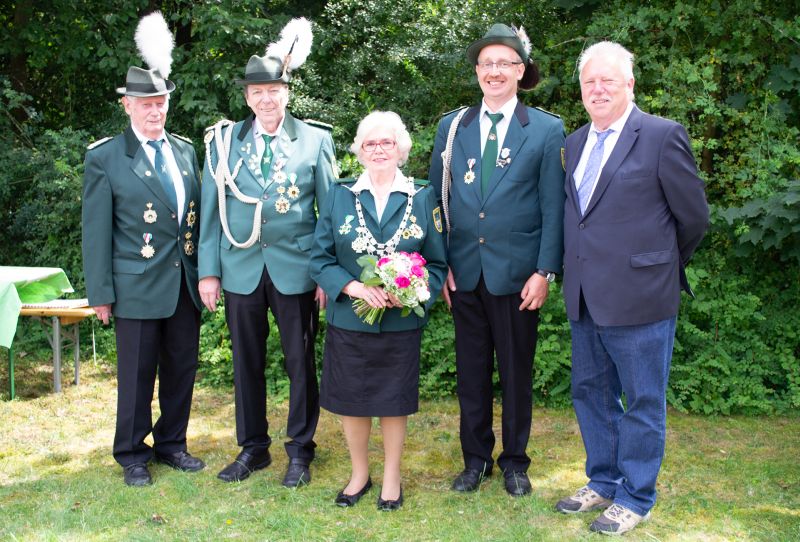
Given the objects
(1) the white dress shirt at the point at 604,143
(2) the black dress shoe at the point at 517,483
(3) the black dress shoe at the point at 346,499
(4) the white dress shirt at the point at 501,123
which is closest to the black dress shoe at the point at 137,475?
(3) the black dress shoe at the point at 346,499

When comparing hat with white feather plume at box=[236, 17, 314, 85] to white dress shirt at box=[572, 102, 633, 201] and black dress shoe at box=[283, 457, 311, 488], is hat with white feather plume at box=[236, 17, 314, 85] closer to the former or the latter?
white dress shirt at box=[572, 102, 633, 201]

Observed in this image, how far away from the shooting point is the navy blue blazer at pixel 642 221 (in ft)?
11.1

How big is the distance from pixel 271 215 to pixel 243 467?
4.51 feet

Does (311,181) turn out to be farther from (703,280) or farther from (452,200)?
(703,280)

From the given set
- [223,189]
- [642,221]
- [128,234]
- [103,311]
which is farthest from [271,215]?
[642,221]

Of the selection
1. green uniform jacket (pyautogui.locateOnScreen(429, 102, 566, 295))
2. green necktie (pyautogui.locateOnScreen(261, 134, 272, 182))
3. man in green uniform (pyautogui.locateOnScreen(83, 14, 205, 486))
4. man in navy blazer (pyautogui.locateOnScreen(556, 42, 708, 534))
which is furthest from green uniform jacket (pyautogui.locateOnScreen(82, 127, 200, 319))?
man in navy blazer (pyautogui.locateOnScreen(556, 42, 708, 534))

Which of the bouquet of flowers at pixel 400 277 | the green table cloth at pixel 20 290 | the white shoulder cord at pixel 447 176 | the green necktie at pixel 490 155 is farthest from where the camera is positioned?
the green table cloth at pixel 20 290

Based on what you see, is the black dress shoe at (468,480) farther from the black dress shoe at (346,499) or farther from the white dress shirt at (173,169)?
the white dress shirt at (173,169)

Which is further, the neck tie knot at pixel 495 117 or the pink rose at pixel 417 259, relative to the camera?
the neck tie knot at pixel 495 117

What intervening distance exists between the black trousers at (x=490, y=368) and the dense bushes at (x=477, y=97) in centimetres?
159

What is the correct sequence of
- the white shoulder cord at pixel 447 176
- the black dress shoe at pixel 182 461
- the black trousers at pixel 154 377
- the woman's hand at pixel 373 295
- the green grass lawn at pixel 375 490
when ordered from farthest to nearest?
the black dress shoe at pixel 182 461 → the black trousers at pixel 154 377 → the white shoulder cord at pixel 447 176 → the green grass lawn at pixel 375 490 → the woman's hand at pixel 373 295

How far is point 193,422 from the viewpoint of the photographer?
17.9ft

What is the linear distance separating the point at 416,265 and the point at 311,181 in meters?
0.92

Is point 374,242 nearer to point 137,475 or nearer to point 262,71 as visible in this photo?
point 262,71
